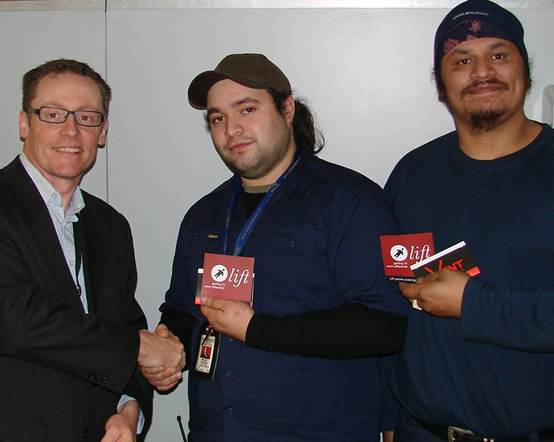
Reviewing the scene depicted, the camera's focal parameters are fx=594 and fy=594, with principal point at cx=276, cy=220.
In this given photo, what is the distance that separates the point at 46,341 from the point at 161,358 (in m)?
0.48

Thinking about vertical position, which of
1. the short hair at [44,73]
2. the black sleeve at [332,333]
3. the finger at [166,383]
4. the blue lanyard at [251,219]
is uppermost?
the short hair at [44,73]

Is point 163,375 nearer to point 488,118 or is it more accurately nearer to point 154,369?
point 154,369

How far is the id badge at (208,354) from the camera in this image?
221 centimetres

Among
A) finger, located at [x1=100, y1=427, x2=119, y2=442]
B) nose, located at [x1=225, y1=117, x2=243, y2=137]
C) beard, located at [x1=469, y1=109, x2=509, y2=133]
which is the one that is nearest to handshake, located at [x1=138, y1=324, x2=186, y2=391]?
finger, located at [x1=100, y1=427, x2=119, y2=442]

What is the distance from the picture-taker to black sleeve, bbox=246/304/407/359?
6.59 feet

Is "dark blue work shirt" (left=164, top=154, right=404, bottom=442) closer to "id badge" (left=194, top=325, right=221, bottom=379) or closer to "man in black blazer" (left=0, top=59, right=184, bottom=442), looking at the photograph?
"id badge" (left=194, top=325, right=221, bottom=379)

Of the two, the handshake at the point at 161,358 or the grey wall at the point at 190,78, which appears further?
the grey wall at the point at 190,78

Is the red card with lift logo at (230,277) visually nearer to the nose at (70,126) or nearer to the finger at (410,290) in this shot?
the finger at (410,290)

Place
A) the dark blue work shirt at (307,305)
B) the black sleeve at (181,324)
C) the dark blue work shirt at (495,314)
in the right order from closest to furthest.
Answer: the dark blue work shirt at (495,314) → the dark blue work shirt at (307,305) → the black sleeve at (181,324)

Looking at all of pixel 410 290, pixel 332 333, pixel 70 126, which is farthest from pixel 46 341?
pixel 410 290

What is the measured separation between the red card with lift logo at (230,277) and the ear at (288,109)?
2.23 ft

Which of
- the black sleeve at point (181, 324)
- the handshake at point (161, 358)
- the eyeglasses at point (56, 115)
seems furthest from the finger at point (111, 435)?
the eyeglasses at point (56, 115)

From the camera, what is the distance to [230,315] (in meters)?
2.10

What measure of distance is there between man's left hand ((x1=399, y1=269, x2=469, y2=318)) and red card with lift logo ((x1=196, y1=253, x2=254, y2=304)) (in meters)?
0.58
